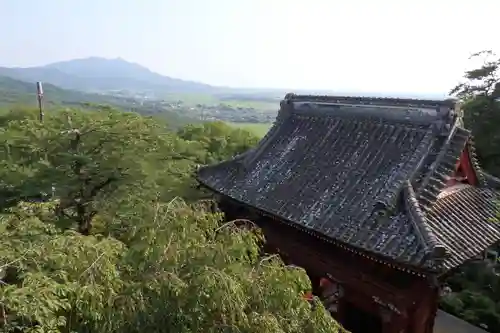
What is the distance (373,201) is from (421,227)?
1706 millimetres

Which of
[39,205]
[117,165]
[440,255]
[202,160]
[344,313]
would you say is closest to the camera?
[440,255]

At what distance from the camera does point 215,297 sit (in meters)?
4.71

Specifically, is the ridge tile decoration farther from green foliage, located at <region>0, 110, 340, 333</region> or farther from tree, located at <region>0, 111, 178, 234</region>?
green foliage, located at <region>0, 110, 340, 333</region>

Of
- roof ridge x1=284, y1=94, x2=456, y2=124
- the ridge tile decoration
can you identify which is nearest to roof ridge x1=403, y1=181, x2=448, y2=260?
the ridge tile decoration

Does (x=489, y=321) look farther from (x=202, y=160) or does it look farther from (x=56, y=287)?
(x=56, y=287)

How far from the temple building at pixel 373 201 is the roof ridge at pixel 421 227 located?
0.03 metres

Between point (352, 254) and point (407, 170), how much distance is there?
2617 mm

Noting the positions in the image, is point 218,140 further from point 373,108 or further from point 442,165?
point 442,165

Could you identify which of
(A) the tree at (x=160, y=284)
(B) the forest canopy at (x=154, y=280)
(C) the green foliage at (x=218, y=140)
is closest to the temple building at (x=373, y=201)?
(B) the forest canopy at (x=154, y=280)

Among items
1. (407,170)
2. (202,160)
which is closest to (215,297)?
(407,170)

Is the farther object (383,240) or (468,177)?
(468,177)

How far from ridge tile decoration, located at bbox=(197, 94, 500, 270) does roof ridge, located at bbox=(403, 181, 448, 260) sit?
0.02 metres

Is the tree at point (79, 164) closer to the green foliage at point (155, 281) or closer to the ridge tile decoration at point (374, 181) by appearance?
the ridge tile decoration at point (374, 181)

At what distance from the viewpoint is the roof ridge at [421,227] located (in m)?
8.55
